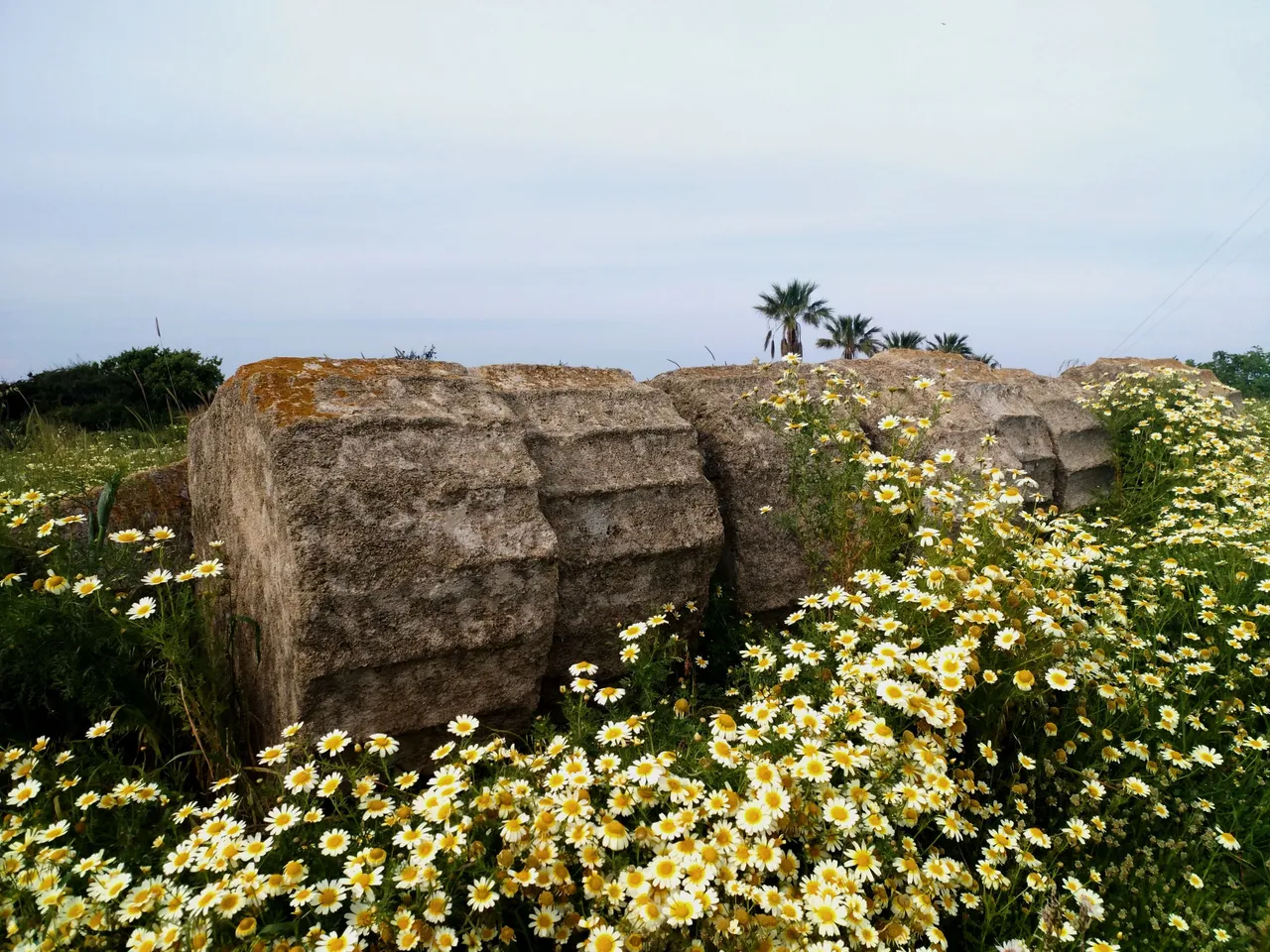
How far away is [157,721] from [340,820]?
4.14 feet

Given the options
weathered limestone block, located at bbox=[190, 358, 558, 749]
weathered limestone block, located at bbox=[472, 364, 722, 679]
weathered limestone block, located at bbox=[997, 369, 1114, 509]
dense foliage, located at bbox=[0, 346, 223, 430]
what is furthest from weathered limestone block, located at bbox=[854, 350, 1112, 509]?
dense foliage, located at bbox=[0, 346, 223, 430]

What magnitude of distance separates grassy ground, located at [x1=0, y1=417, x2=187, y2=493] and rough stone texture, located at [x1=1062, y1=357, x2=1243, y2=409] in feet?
29.3

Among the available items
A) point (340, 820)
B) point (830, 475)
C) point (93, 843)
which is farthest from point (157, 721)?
point (830, 475)

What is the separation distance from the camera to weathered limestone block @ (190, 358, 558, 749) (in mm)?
2621

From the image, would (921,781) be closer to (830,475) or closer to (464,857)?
(464,857)

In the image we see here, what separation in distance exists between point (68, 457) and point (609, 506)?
5.56m

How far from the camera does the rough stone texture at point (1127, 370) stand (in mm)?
8480

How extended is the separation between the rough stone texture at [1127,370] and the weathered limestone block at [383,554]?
7552mm

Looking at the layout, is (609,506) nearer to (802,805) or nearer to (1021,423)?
(802,805)

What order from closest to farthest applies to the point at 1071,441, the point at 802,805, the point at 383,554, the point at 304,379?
1. the point at 802,805
2. the point at 383,554
3. the point at 304,379
4. the point at 1071,441

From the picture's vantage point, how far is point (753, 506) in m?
3.85

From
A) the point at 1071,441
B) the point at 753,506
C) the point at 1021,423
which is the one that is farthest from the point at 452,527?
the point at 1071,441

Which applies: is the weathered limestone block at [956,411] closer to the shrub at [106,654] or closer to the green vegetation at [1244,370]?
the shrub at [106,654]

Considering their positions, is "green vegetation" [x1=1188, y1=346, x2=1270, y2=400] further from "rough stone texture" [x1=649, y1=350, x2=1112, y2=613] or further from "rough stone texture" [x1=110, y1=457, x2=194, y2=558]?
"rough stone texture" [x1=110, y1=457, x2=194, y2=558]
